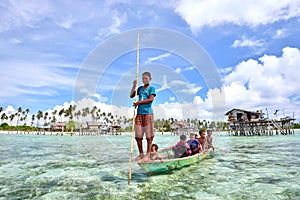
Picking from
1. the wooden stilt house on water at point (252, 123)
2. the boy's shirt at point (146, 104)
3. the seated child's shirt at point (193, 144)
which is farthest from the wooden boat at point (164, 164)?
the wooden stilt house on water at point (252, 123)

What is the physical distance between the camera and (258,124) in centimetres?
4756

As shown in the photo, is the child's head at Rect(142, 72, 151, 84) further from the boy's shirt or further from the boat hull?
the boat hull

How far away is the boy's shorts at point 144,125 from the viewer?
6.06 metres

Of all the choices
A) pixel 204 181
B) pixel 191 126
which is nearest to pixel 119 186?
pixel 204 181

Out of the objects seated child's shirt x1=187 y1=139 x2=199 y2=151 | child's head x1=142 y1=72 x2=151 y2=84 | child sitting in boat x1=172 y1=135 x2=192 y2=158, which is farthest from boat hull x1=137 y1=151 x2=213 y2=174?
child's head x1=142 y1=72 x2=151 y2=84

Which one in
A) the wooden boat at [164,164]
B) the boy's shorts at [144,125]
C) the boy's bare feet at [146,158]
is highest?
the boy's shorts at [144,125]

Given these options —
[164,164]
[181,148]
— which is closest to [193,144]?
[181,148]

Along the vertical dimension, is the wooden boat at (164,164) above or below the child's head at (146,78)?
below

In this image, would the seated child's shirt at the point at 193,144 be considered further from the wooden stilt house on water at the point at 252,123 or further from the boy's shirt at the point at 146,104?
the wooden stilt house on water at the point at 252,123

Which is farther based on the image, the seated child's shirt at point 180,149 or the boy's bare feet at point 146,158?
the seated child's shirt at point 180,149

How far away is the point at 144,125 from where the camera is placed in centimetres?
607

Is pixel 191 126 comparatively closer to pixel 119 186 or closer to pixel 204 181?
pixel 204 181

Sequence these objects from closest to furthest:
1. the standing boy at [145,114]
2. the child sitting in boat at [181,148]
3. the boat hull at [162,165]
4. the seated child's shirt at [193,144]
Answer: the standing boy at [145,114], the boat hull at [162,165], the child sitting in boat at [181,148], the seated child's shirt at [193,144]

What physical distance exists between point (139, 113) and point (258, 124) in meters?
47.7
